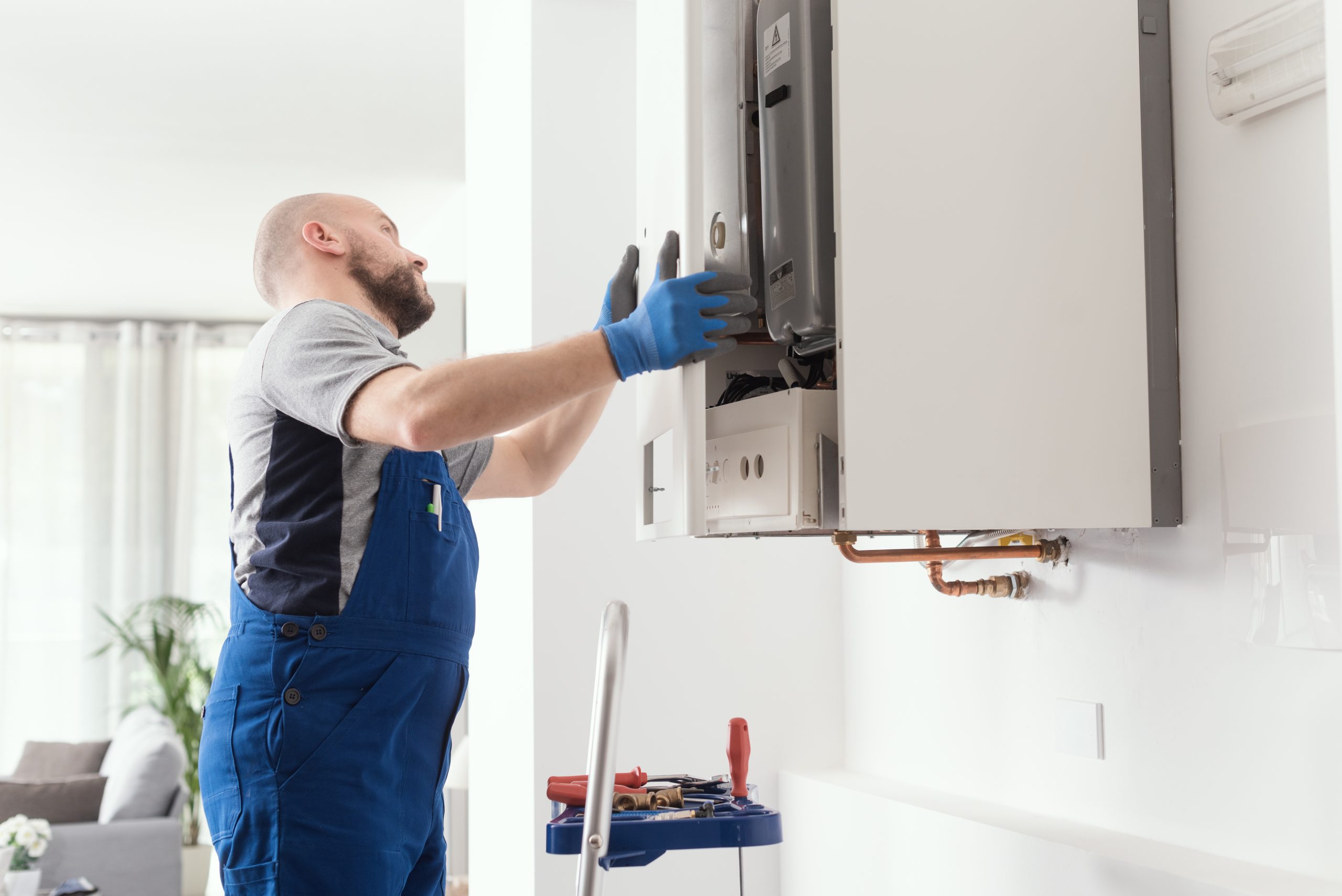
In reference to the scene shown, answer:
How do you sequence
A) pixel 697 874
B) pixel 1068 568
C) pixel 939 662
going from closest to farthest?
pixel 1068 568 → pixel 939 662 → pixel 697 874

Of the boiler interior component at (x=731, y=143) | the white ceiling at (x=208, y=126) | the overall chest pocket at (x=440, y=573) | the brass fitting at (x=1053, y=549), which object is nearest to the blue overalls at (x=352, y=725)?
the overall chest pocket at (x=440, y=573)

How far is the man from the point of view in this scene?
1.32m

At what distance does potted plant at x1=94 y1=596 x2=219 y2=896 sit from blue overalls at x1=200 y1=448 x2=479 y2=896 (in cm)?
435

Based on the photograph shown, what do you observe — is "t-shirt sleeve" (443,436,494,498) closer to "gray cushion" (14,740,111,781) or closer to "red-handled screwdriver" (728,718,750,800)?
"red-handled screwdriver" (728,718,750,800)

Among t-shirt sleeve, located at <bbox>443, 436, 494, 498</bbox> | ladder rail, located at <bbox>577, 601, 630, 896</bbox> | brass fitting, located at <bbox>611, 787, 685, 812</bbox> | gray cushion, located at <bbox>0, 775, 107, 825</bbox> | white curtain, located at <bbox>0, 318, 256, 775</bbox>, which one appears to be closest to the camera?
ladder rail, located at <bbox>577, 601, 630, 896</bbox>

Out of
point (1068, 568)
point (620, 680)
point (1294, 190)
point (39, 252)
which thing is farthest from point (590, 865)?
point (39, 252)

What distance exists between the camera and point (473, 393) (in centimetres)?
130

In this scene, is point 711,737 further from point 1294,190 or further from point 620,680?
point 1294,190

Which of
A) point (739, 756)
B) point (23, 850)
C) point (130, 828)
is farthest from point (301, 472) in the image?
Result: point (130, 828)

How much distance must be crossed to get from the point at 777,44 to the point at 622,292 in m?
0.44

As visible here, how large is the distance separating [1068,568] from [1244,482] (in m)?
0.34

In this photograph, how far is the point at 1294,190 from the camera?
4.08 ft

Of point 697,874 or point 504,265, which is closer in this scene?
point 697,874

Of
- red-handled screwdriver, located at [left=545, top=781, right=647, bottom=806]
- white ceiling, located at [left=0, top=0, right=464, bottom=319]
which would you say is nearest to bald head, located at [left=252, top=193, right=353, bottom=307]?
red-handled screwdriver, located at [left=545, top=781, right=647, bottom=806]
